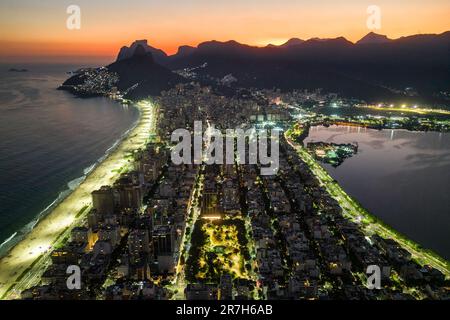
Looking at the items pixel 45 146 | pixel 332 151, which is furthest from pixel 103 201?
pixel 332 151

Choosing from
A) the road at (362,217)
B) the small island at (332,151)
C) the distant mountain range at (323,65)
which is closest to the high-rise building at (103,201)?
the road at (362,217)

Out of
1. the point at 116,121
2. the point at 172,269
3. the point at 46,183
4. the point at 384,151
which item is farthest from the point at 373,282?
the point at 116,121

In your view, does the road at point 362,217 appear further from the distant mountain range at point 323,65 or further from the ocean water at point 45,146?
the distant mountain range at point 323,65

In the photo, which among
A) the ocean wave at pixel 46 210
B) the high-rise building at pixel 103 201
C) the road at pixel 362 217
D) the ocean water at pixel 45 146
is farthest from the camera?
the ocean water at pixel 45 146

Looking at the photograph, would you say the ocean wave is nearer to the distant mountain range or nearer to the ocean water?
the ocean water

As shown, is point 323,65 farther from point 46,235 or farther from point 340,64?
point 46,235
